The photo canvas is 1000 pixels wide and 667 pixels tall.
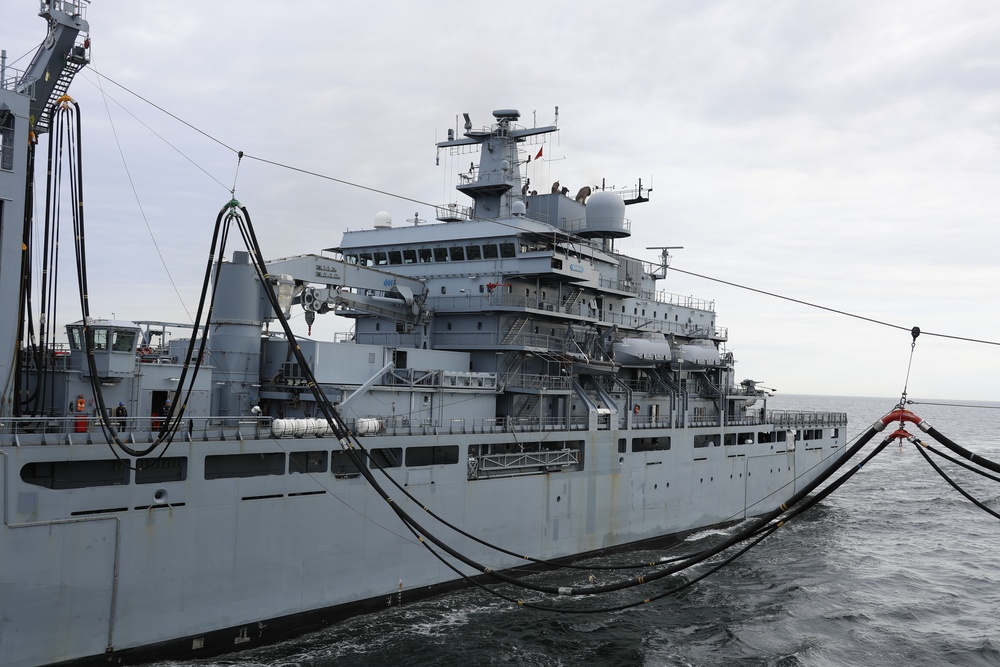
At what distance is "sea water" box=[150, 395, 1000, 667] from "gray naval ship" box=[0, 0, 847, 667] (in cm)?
109

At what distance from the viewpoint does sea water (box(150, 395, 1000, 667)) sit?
65.7 ft

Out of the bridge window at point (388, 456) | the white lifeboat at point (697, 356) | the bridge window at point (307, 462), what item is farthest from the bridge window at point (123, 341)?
the white lifeboat at point (697, 356)

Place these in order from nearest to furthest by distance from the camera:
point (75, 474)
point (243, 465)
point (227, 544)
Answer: point (75, 474) → point (227, 544) → point (243, 465)

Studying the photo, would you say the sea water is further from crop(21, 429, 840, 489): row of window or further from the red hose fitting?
the red hose fitting

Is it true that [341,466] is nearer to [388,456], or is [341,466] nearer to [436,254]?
[388,456]

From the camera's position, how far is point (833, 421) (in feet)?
160

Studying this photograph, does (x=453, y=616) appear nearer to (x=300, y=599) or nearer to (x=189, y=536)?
(x=300, y=599)

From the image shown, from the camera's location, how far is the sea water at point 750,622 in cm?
2003

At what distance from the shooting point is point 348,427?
21.5 m

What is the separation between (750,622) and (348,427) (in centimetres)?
1421

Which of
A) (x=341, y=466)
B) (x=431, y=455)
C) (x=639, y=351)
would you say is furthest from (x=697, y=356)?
(x=341, y=466)

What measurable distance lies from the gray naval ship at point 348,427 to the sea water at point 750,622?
1.09 m

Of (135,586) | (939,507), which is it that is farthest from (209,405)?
(939,507)

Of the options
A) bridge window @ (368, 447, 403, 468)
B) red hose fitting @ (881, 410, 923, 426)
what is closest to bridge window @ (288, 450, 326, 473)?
bridge window @ (368, 447, 403, 468)
